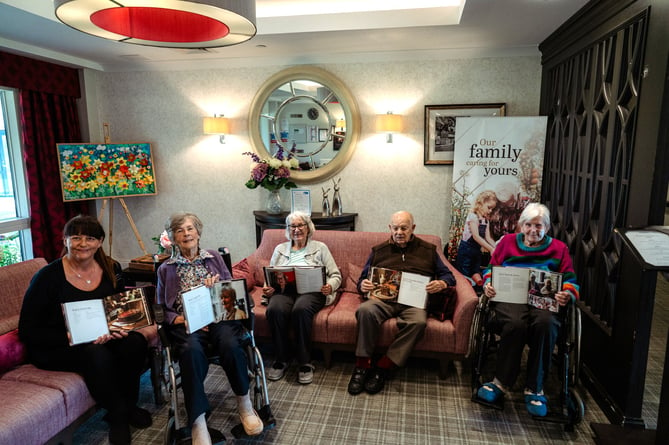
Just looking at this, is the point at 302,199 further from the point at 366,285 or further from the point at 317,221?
the point at 366,285

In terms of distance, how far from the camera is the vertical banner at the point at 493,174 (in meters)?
3.80

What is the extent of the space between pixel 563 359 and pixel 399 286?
1026 mm

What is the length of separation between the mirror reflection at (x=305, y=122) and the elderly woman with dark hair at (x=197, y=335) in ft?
7.33

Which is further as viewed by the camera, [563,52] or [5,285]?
[563,52]

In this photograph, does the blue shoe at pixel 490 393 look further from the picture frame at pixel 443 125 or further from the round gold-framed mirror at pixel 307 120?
the round gold-framed mirror at pixel 307 120

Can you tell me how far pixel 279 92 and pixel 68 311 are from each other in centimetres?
316

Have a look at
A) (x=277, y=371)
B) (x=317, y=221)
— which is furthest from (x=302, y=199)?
(x=277, y=371)

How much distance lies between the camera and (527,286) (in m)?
2.51

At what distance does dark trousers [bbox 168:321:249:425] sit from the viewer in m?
2.14

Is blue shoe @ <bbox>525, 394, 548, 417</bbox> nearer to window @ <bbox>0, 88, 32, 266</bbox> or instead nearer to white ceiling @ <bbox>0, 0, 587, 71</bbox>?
white ceiling @ <bbox>0, 0, 587, 71</bbox>

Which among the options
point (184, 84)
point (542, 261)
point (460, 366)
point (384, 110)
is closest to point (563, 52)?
point (384, 110)

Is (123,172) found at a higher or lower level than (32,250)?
higher

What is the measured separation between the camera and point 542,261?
2582 mm

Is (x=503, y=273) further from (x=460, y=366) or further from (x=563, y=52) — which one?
(x=563, y=52)
